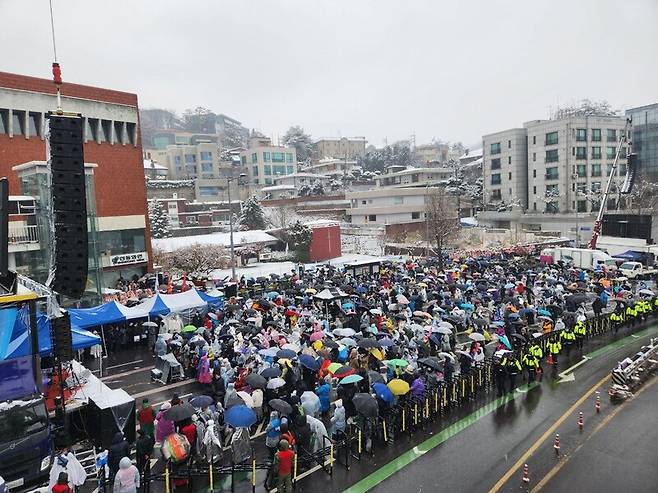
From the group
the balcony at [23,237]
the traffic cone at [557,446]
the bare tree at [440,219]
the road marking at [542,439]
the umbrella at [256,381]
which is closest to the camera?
the road marking at [542,439]

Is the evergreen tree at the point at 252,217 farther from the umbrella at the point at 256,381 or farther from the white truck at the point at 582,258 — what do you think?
the umbrella at the point at 256,381

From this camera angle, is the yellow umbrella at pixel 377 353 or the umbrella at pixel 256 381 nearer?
the umbrella at pixel 256 381

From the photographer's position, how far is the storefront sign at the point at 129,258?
105 feet

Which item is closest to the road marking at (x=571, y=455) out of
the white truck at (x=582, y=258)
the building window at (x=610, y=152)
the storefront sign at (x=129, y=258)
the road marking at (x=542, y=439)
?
the road marking at (x=542, y=439)

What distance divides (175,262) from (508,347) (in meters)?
30.9

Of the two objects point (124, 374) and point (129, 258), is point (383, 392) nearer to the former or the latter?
point (124, 374)

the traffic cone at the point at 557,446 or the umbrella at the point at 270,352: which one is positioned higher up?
the umbrella at the point at 270,352

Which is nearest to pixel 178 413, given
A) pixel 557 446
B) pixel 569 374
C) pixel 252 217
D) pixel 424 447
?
pixel 424 447

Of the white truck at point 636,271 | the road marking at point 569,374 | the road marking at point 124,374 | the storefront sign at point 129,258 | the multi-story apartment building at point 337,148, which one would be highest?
the multi-story apartment building at point 337,148

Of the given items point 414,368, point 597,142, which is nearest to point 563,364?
point 414,368

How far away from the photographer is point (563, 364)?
14.9 meters

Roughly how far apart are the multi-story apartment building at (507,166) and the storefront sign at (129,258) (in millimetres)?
45387

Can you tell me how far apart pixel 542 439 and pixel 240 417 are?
659 centimetres

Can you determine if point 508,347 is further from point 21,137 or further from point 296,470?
point 21,137
